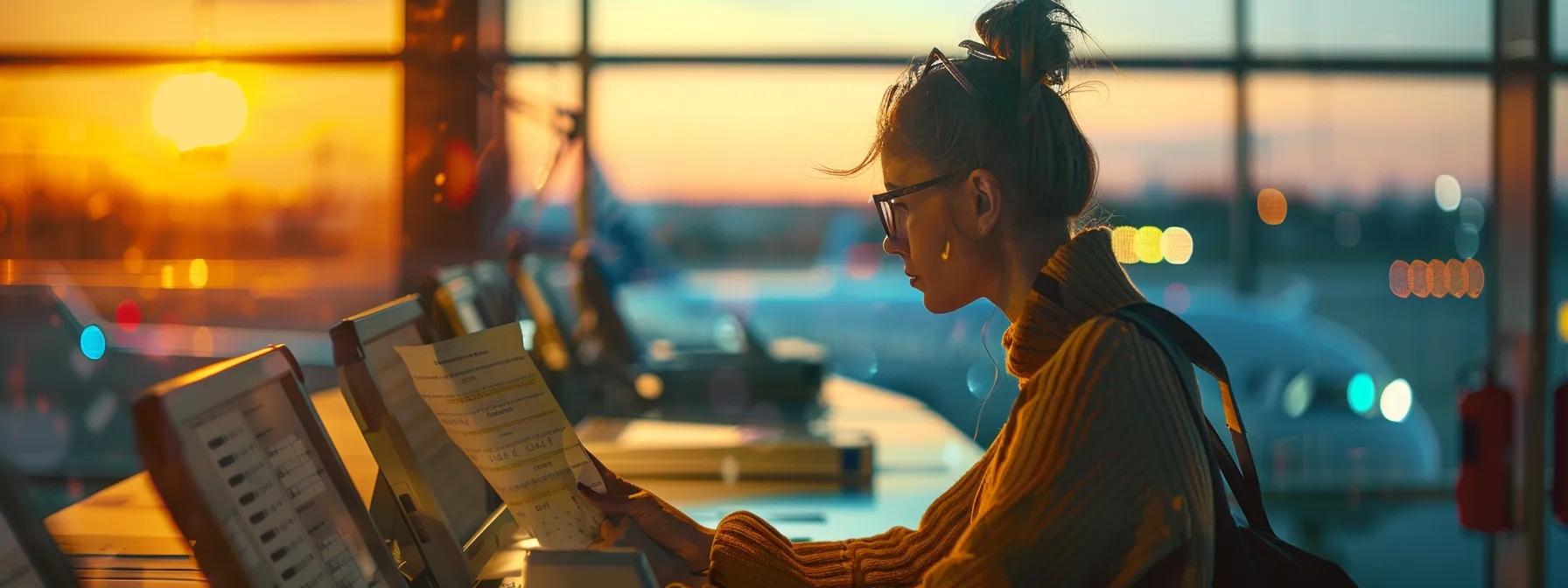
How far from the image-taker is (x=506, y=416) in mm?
935

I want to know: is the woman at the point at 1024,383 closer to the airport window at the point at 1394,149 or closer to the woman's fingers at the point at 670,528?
the woman's fingers at the point at 670,528

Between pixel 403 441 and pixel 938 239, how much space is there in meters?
0.53

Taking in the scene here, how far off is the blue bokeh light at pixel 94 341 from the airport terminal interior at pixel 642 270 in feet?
0.99

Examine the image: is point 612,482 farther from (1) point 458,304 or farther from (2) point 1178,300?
(2) point 1178,300

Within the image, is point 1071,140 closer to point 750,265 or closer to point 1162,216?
point 750,265

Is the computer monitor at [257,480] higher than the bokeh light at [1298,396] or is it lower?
higher

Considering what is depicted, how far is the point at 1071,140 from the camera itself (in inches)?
39.7

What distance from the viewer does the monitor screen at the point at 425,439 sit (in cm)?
104

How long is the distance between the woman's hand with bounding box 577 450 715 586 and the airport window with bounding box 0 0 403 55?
8.54 ft

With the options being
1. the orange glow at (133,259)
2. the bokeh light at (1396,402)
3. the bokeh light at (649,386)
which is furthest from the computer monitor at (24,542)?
the orange glow at (133,259)

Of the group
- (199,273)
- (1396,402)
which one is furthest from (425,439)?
(199,273)

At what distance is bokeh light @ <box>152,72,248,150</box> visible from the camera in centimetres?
387

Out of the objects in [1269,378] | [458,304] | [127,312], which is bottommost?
[127,312]

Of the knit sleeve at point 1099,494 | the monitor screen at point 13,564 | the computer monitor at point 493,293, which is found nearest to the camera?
the monitor screen at point 13,564
